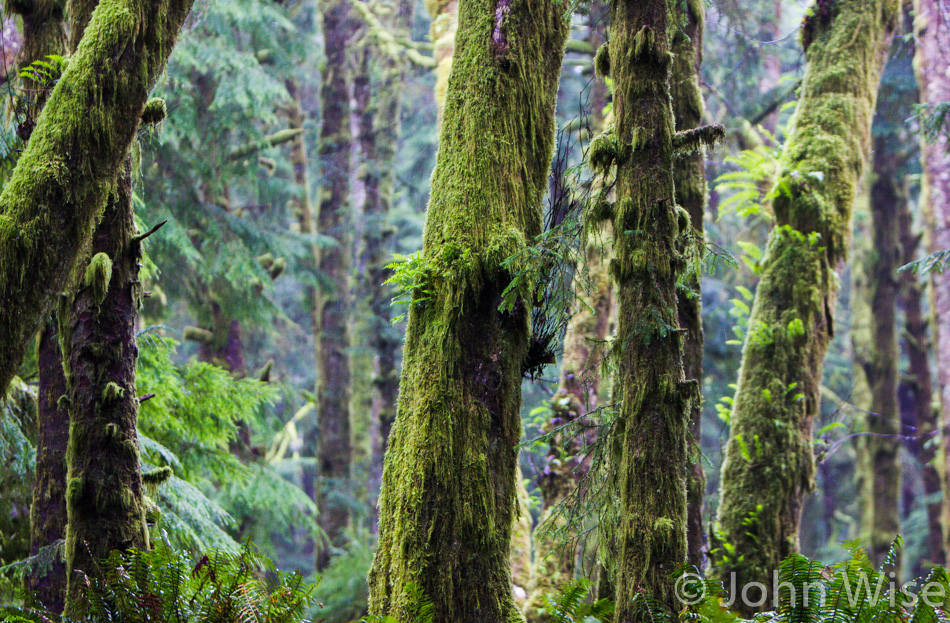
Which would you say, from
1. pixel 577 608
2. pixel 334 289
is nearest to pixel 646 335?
pixel 577 608

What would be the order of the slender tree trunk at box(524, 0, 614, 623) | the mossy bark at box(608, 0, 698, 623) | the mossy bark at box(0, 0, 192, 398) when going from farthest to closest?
the slender tree trunk at box(524, 0, 614, 623) → the mossy bark at box(0, 0, 192, 398) → the mossy bark at box(608, 0, 698, 623)

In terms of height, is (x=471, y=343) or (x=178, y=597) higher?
(x=471, y=343)

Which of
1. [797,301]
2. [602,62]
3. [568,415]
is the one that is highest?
[602,62]

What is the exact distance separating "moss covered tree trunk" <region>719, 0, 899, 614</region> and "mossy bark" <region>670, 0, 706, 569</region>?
64 centimetres

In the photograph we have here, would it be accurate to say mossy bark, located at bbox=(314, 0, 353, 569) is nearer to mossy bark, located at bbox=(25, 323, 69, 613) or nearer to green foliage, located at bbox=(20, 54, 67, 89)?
mossy bark, located at bbox=(25, 323, 69, 613)

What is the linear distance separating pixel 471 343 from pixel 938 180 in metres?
8.08

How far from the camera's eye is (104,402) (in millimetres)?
5012

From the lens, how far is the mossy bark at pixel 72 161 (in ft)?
13.6

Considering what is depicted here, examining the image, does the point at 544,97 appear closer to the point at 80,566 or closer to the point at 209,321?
the point at 80,566

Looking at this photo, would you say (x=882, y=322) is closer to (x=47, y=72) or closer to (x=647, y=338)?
(x=647, y=338)

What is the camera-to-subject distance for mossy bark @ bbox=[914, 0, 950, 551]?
9008mm

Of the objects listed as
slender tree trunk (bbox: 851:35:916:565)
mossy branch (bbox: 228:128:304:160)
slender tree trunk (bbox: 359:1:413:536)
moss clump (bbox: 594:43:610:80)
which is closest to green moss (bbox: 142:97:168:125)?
moss clump (bbox: 594:43:610:80)

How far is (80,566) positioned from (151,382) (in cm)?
322

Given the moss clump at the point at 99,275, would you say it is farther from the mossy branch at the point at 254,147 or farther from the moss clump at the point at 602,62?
the mossy branch at the point at 254,147
